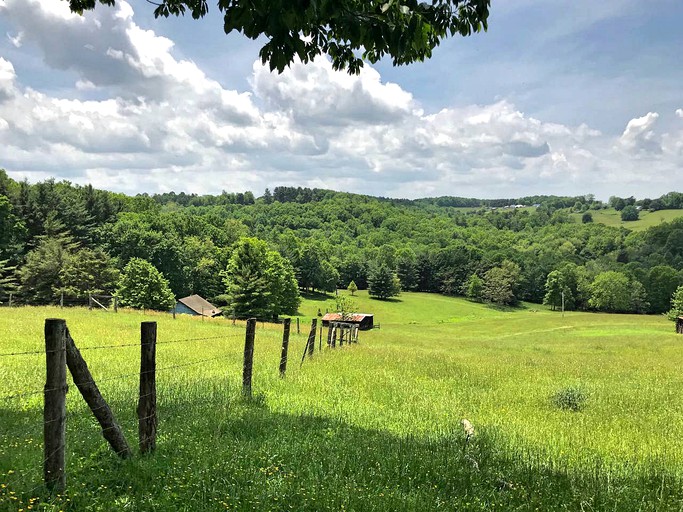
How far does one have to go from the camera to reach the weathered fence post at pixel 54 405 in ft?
14.1

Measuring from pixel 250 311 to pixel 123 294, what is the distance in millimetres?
17068

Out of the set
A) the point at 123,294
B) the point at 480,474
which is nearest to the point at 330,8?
the point at 480,474

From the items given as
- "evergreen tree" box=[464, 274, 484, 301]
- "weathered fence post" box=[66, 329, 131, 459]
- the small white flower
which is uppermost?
"weathered fence post" box=[66, 329, 131, 459]

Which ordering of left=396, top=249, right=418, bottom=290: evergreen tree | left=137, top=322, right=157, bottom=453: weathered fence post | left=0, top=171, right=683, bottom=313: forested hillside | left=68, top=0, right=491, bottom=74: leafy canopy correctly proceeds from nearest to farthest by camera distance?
left=68, top=0, right=491, bottom=74: leafy canopy
left=137, top=322, right=157, bottom=453: weathered fence post
left=0, top=171, right=683, bottom=313: forested hillside
left=396, top=249, right=418, bottom=290: evergreen tree

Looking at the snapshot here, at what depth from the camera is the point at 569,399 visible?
10.5 meters

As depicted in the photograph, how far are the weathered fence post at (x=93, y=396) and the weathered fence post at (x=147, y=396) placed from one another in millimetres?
343

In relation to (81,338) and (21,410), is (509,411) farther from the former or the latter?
(81,338)

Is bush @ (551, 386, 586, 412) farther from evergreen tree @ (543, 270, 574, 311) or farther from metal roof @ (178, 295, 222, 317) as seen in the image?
evergreen tree @ (543, 270, 574, 311)

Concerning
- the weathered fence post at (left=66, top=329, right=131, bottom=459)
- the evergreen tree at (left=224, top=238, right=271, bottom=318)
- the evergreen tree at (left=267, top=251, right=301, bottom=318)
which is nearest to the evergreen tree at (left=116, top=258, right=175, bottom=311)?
the evergreen tree at (left=224, top=238, right=271, bottom=318)

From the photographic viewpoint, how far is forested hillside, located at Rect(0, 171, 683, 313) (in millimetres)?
62219

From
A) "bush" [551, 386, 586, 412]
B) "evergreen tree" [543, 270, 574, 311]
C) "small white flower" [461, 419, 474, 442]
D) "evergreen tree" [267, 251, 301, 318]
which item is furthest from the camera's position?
"evergreen tree" [543, 270, 574, 311]

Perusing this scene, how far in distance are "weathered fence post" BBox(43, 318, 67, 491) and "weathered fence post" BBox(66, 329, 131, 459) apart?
141 mm

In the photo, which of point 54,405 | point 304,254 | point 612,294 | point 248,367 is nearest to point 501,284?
point 612,294

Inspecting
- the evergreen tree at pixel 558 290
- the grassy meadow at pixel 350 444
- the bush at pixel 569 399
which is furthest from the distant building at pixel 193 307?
the evergreen tree at pixel 558 290
